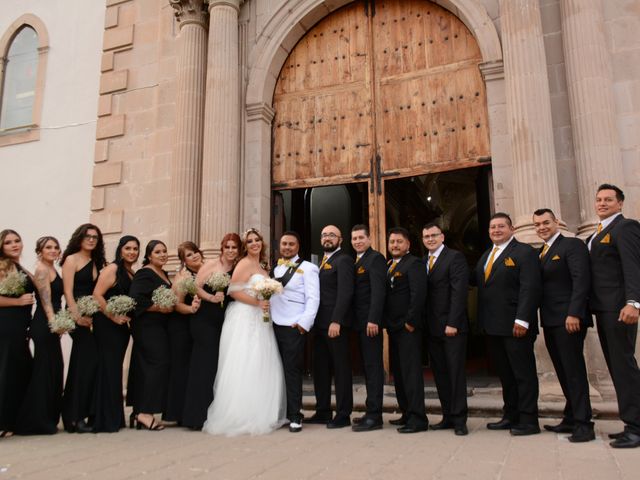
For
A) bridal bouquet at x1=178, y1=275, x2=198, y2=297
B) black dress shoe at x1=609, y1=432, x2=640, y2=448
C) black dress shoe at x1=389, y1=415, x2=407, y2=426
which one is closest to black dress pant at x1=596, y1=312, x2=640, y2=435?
black dress shoe at x1=609, y1=432, x2=640, y2=448

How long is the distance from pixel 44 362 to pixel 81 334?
1.43 feet

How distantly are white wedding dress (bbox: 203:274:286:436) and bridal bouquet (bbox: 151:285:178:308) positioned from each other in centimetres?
60

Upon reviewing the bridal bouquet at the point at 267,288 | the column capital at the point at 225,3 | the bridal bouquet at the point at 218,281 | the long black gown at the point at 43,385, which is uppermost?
the column capital at the point at 225,3

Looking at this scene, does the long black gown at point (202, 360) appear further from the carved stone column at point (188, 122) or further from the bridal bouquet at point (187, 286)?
the carved stone column at point (188, 122)

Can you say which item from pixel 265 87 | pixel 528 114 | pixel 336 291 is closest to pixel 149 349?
pixel 336 291

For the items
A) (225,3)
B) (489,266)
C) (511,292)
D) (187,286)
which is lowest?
(511,292)

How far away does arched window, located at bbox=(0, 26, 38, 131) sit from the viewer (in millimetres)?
11961

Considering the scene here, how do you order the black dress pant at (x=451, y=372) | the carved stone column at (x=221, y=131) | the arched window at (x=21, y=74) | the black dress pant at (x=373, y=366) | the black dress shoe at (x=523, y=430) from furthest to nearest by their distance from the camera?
the arched window at (x=21, y=74), the carved stone column at (x=221, y=131), the black dress pant at (x=373, y=366), the black dress pant at (x=451, y=372), the black dress shoe at (x=523, y=430)

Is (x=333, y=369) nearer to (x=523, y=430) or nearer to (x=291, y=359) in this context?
(x=291, y=359)

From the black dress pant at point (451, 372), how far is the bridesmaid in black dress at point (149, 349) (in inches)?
112

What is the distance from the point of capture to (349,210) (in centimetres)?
1403

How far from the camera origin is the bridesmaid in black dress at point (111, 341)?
550cm

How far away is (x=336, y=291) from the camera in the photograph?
568 cm

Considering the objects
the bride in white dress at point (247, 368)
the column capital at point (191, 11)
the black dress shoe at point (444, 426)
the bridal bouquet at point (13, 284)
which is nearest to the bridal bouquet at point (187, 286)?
the bride in white dress at point (247, 368)
